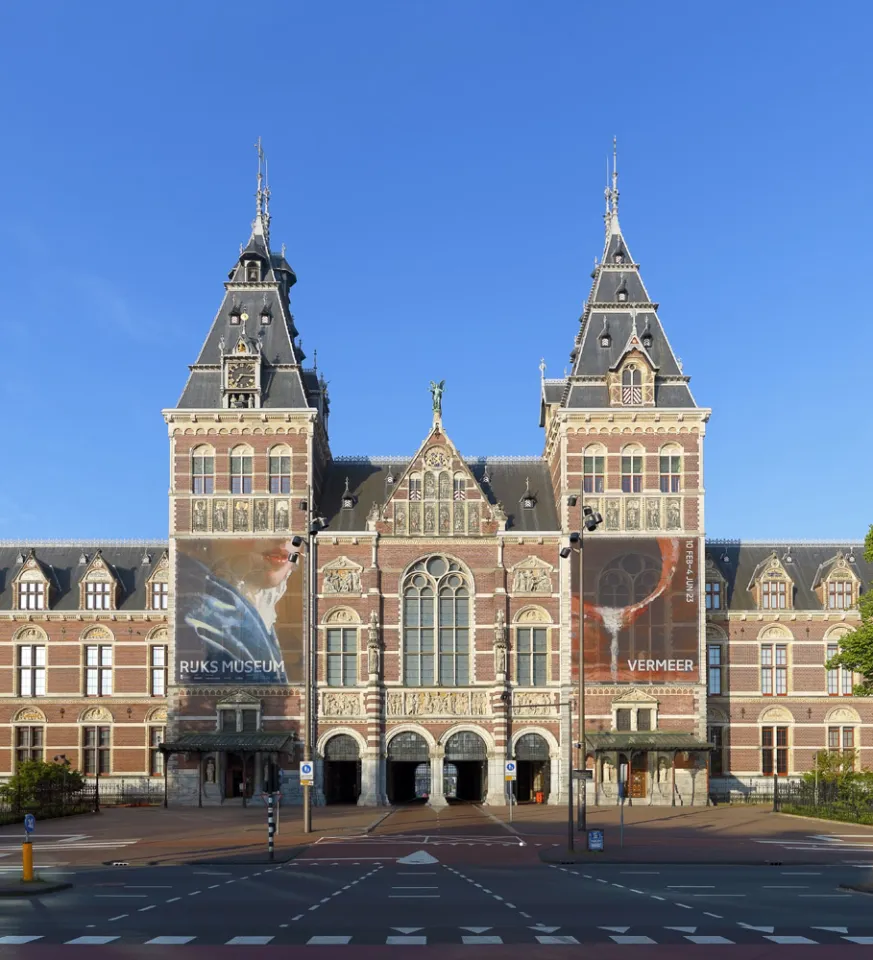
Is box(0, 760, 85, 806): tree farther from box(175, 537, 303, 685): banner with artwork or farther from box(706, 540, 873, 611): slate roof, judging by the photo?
box(706, 540, 873, 611): slate roof

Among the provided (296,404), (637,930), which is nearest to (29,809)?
(296,404)

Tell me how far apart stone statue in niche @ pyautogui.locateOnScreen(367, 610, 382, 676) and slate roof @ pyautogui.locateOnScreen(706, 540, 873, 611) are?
2008 centimetres

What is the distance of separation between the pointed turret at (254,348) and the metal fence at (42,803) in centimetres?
2101

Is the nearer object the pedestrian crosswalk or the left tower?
the pedestrian crosswalk

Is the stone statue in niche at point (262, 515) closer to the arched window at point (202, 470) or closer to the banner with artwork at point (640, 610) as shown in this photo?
the arched window at point (202, 470)

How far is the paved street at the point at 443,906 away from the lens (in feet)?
67.1

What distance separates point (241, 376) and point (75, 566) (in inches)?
651

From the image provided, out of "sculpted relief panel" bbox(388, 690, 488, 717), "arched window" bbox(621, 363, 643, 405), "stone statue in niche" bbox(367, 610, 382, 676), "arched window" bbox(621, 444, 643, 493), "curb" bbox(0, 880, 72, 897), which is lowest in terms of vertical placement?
"curb" bbox(0, 880, 72, 897)

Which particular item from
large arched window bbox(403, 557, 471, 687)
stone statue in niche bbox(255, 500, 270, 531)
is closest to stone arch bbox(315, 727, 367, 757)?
large arched window bbox(403, 557, 471, 687)

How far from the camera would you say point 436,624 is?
65562mm

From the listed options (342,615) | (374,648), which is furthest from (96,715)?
(374,648)

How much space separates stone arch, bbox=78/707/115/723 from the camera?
231ft

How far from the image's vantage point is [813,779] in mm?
60406

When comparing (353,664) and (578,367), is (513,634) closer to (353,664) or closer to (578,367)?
(353,664)
